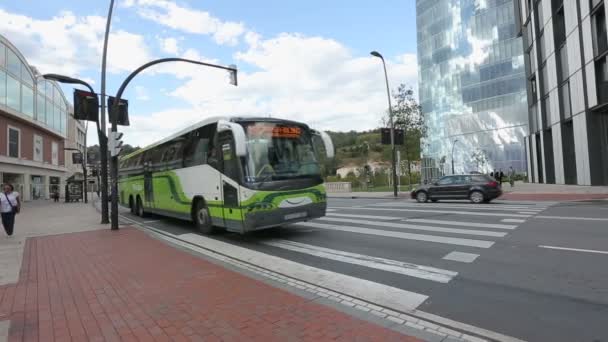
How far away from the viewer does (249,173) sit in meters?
8.17

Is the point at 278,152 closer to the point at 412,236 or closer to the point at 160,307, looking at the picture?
the point at 412,236

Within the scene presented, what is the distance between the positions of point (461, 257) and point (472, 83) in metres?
62.0

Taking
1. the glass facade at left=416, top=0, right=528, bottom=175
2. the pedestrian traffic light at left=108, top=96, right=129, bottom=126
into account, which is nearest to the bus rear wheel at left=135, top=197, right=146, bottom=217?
the pedestrian traffic light at left=108, top=96, right=129, bottom=126

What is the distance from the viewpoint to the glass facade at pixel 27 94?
34344mm

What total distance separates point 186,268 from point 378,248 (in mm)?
3825

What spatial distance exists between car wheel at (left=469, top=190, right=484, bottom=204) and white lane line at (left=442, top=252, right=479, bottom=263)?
11789 millimetres

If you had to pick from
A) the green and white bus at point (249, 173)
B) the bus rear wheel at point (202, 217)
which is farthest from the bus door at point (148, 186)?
the bus rear wheel at point (202, 217)

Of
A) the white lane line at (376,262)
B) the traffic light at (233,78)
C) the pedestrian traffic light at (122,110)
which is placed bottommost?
the white lane line at (376,262)

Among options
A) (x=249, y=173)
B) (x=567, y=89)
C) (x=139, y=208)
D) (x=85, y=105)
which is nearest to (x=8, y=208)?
(x=85, y=105)

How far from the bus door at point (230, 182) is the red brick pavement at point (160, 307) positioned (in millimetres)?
1648

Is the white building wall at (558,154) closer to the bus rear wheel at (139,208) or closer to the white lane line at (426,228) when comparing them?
the white lane line at (426,228)

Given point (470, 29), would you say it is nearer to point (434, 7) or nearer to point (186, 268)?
point (434, 7)

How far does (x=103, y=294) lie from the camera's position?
499 centimetres

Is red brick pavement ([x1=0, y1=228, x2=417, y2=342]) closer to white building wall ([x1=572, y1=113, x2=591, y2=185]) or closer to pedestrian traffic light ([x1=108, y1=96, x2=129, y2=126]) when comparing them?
pedestrian traffic light ([x1=108, y1=96, x2=129, y2=126])
